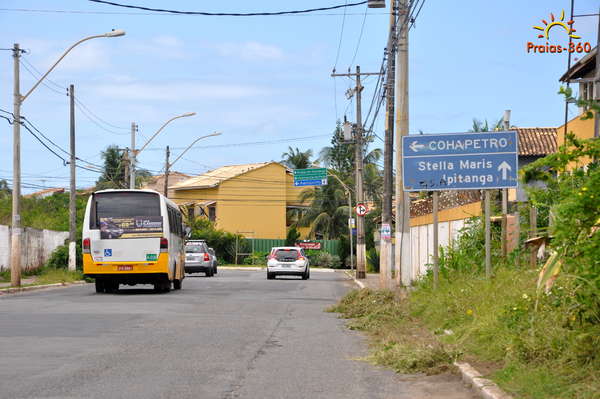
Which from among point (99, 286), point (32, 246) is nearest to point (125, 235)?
point (99, 286)

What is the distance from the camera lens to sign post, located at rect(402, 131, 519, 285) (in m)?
17.3

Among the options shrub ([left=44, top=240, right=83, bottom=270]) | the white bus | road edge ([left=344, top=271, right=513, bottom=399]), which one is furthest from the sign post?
shrub ([left=44, top=240, right=83, bottom=270])

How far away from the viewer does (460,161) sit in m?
17.7

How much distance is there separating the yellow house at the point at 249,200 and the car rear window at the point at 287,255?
118ft

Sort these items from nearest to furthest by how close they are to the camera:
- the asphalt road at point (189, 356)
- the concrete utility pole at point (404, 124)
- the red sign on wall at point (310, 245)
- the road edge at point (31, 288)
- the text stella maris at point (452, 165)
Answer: the asphalt road at point (189, 356)
the text stella maris at point (452, 165)
the concrete utility pole at point (404, 124)
the road edge at point (31, 288)
the red sign on wall at point (310, 245)

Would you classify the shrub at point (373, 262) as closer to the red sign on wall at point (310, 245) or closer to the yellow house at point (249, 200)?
the red sign on wall at point (310, 245)

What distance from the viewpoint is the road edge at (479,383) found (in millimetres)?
7914

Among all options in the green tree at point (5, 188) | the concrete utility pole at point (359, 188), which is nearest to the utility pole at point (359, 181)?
the concrete utility pole at point (359, 188)

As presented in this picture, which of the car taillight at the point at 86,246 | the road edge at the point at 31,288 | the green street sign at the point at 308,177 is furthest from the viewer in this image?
the green street sign at the point at 308,177

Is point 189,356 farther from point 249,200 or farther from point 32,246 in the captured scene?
point 249,200

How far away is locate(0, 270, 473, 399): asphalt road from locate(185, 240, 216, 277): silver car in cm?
2379

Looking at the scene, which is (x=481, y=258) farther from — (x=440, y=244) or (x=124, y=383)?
(x=124, y=383)

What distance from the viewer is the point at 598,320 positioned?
27.0 ft

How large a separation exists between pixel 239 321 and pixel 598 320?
30.1 ft
